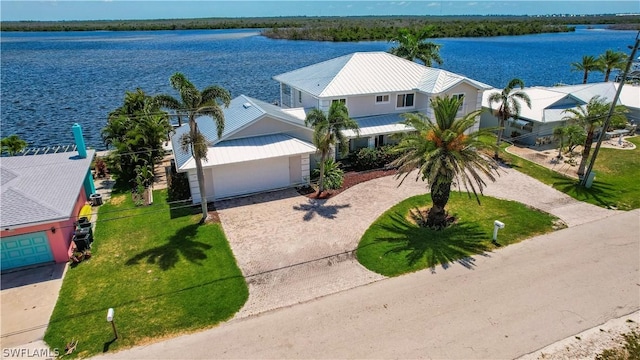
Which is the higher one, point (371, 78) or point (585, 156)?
point (371, 78)

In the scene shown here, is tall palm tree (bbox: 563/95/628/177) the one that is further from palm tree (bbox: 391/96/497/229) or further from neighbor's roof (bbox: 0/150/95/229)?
neighbor's roof (bbox: 0/150/95/229)

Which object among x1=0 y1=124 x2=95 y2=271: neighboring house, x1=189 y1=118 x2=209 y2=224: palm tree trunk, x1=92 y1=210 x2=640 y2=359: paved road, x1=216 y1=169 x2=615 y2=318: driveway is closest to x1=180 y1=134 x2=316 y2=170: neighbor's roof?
x1=189 y1=118 x2=209 y2=224: palm tree trunk

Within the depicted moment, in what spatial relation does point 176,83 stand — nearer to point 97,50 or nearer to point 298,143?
A: point 298,143

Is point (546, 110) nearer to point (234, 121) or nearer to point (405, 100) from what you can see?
point (405, 100)

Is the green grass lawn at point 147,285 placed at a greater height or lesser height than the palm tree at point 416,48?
lesser

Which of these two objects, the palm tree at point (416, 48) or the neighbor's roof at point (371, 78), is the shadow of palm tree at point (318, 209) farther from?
the palm tree at point (416, 48)

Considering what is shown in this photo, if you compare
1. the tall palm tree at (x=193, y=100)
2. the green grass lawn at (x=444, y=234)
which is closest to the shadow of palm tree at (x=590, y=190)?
the green grass lawn at (x=444, y=234)

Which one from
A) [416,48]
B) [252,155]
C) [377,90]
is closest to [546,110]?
[416,48]
